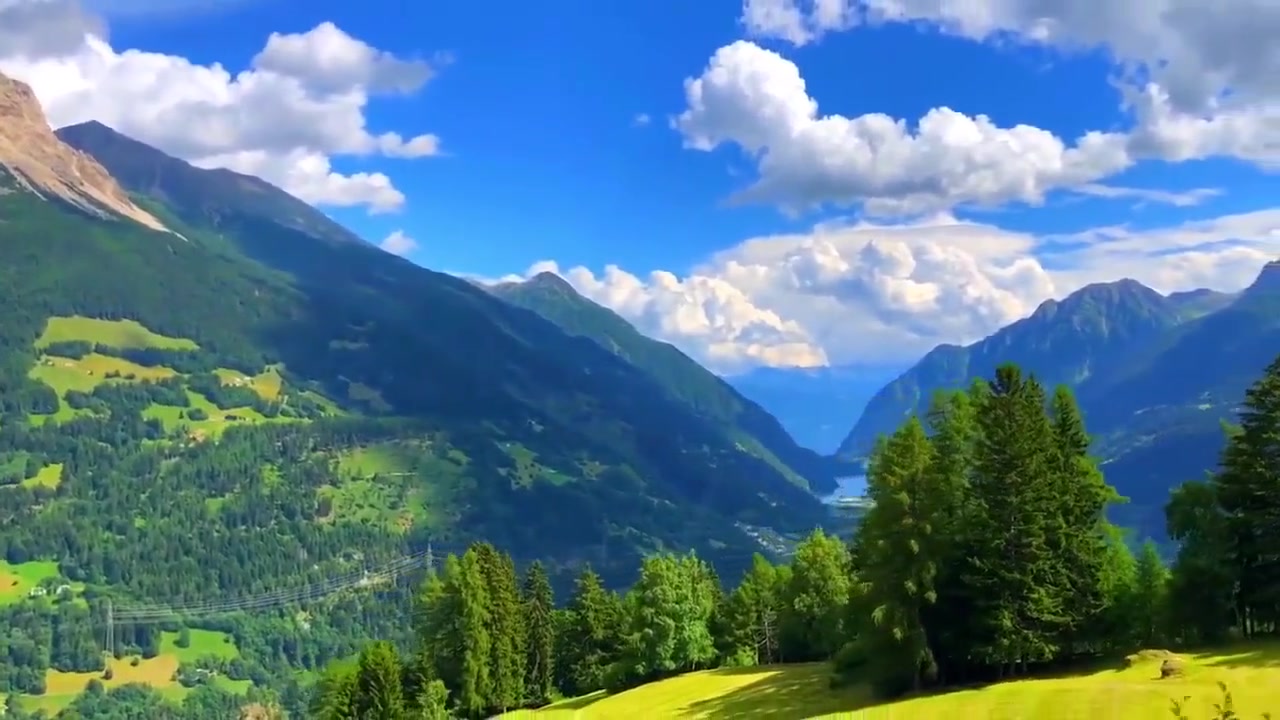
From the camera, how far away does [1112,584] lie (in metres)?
63.5

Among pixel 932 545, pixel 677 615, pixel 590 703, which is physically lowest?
pixel 590 703

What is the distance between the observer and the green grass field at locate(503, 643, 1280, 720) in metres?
47.8

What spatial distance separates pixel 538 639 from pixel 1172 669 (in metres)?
68.0

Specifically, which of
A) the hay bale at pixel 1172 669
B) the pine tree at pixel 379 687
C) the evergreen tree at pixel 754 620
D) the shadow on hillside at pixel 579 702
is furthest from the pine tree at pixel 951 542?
the pine tree at pixel 379 687

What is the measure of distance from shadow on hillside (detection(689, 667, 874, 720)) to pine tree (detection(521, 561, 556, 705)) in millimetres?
33238

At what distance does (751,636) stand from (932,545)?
155 ft

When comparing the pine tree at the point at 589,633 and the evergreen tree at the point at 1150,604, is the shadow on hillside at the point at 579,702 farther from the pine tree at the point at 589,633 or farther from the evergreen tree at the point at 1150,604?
the evergreen tree at the point at 1150,604

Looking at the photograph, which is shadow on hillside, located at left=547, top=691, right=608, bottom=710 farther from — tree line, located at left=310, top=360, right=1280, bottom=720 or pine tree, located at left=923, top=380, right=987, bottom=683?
pine tree, located at left=923, top=380, right=987, bottom=683

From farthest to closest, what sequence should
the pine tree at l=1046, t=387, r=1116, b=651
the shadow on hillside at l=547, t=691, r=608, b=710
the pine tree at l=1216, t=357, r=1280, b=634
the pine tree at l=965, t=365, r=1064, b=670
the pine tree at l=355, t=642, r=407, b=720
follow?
the shadow on hillside at l=547, t=691, r=608, b=710, the pine tree at l=355, t=642, r=407, b=720, the pine tree at l=1046, t=387, r=1116, b=651, the pine tree at l=1216, t=357, r=1280, b=634, the pine tree at l=965, t=365, r=1064, b=670

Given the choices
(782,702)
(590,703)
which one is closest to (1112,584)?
(782,702)

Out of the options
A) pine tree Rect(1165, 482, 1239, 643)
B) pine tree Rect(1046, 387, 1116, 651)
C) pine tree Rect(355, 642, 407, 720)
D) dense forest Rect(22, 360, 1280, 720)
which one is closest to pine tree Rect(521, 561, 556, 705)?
pine tree Rect(355, 642, 407, 720)

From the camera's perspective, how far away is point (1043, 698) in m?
52.1

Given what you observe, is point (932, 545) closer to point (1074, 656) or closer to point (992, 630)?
point (992, 630)

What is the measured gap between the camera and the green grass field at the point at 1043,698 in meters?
47.8
